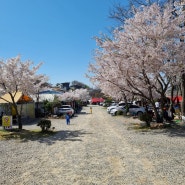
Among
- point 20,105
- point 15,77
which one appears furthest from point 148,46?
point 20,105

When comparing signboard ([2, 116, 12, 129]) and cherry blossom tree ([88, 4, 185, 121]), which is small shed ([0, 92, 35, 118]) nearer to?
signboard ([2, 116, 12, 129])

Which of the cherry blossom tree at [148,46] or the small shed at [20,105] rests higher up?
the cherry blossom tree at [148,46]

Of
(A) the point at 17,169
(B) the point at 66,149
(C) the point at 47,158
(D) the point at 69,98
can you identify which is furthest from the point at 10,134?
(D) the point at 69,98

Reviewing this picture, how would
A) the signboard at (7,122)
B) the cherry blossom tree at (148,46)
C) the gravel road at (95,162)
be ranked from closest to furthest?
the gravel road at (95,162)
the cherry blossom tree at (148,46)
the signboard at (7,122)

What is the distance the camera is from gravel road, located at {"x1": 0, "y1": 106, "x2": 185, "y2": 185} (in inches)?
333

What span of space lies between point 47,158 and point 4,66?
12427 mm

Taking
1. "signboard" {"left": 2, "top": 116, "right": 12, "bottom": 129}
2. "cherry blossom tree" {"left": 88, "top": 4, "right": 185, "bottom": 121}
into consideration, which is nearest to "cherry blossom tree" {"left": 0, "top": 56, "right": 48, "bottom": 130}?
"signboard" {"left": 2, "top": 116, "right": 12, "bottom": 129}

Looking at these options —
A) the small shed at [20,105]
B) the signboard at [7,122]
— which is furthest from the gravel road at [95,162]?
Result: the small shed at [20,105]

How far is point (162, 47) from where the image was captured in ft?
67.6

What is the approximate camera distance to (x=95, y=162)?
1069 centimetres

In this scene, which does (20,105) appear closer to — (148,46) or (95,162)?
(148,46)

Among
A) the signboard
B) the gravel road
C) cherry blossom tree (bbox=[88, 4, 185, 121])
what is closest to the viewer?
the gravel road

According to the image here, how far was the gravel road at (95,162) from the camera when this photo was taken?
8469 mm

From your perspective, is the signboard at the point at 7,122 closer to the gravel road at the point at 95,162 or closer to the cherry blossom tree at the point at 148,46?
the gravel road at the point at 95,162
